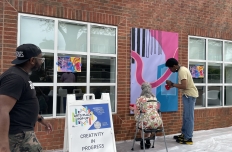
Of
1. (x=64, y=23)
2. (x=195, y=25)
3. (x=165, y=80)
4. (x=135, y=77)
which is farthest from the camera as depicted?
(x=195, y=25)

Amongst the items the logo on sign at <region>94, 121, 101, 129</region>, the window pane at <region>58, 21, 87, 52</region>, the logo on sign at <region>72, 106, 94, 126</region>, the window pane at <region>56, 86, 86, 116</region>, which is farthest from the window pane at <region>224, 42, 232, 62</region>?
the logo on sign at <region>72, 106, 94, 126</region>

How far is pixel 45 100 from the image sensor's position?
5137 millimetres

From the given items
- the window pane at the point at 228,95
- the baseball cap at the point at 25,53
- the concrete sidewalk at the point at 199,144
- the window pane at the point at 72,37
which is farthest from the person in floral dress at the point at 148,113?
the window pane at the point at 228,95

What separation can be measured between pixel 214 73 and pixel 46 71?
16.2 ft

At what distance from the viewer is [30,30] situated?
4949 millimetres

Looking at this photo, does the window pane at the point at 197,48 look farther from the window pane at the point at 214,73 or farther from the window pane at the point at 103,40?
the window pane at the point at 103,40

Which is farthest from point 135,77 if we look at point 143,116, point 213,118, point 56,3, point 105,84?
point 213,118

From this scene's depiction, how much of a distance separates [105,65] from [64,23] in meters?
1.25

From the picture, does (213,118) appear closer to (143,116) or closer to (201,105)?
(201,105)

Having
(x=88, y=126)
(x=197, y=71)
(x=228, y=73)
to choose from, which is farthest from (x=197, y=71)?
(x=88, y=126)

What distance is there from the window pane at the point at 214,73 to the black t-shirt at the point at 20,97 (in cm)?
601

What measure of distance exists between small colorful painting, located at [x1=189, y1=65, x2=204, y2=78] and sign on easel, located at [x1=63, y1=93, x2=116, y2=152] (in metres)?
3.46

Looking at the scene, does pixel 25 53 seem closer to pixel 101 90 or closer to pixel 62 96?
pixel 62 96

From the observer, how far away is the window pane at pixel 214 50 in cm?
770
